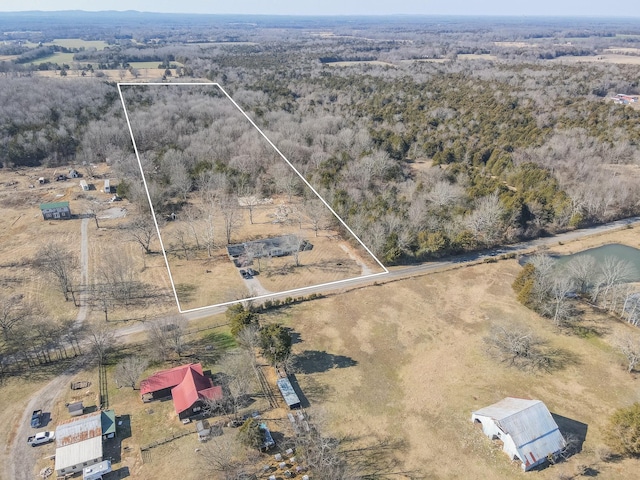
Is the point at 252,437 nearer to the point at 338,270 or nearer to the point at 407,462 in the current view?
the point at 407,462

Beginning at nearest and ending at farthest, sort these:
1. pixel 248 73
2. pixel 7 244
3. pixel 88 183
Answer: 1. pixel 7 244
2. pixel 88 183
3. pixel 248 73

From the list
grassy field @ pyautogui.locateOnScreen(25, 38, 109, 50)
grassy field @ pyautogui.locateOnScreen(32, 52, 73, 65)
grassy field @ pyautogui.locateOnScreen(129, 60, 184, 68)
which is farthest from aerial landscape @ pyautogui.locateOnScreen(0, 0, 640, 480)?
grassy field @ pyautogui.locateOnScreen(25, 38, 109, 50)

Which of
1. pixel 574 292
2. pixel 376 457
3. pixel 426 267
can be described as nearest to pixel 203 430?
pixel 376 457

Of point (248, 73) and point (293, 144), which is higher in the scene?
point (248, 73)

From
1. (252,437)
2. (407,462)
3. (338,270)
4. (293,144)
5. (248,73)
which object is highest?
(248,73)

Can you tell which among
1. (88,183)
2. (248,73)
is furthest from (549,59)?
(88,183)

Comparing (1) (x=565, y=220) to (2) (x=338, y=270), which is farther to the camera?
(1) (x=565, y=220)

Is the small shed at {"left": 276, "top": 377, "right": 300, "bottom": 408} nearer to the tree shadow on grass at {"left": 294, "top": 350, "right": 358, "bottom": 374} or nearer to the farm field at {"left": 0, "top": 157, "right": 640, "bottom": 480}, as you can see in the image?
the farm field at {"left": 0, "top": 157, "right": 640, "bottom": 480}
